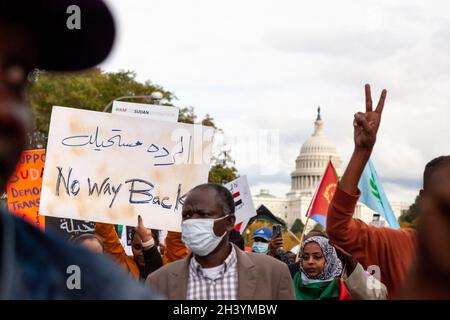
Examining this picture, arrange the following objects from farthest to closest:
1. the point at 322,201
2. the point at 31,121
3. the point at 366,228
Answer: the point at 322,201, the point at 366,228, the point at 31,121

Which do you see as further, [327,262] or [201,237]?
[327,262]

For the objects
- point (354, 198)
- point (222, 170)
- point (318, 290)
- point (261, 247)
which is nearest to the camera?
point (354, 198)

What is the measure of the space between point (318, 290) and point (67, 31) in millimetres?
5238

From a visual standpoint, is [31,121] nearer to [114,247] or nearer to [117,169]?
[114,247]

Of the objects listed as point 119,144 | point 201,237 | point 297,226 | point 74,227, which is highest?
point 119,144

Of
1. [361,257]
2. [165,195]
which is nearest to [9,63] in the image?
[361,257]

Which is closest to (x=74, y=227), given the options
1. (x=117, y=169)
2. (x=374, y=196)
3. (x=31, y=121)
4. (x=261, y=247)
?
(x=117, y=169)

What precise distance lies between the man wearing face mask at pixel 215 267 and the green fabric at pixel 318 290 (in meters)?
1.58

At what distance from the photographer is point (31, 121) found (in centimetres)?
146

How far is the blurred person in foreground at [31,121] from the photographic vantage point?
1.40 meters

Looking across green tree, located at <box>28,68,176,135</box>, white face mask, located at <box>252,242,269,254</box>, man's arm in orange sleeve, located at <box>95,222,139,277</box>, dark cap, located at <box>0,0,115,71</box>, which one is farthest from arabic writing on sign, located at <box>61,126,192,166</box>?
green tree, located at <box>28,68,176,135</box>

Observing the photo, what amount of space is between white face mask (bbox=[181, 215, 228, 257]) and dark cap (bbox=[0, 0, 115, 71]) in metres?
3.15

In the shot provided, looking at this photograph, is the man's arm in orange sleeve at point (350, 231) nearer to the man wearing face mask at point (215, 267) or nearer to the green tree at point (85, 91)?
the man wearing face mask at point (215, 267)
